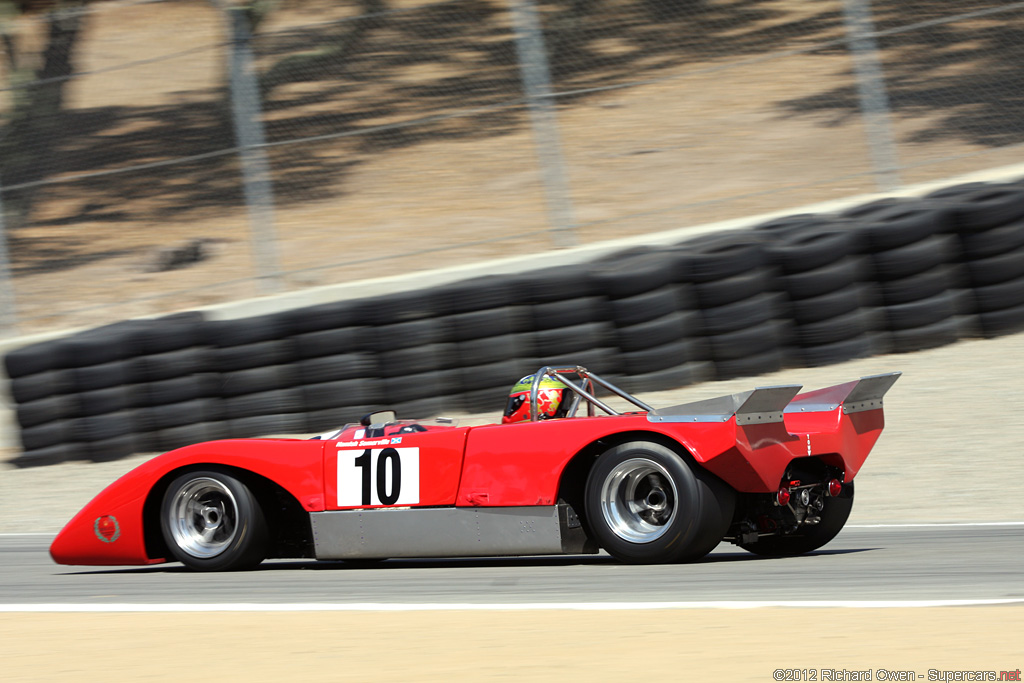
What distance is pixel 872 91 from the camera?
37.2 feet

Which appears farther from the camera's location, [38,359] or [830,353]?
[38,359]

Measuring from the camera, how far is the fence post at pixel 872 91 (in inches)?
443

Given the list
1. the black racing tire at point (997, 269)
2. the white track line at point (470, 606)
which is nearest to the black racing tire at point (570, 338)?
the black racing tire at point (997, 269)

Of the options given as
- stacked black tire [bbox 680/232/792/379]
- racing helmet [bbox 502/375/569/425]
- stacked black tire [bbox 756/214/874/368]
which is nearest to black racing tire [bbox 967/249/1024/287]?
stacked black tire [bbox 756/214/874/368]

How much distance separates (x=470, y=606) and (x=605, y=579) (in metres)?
0.75

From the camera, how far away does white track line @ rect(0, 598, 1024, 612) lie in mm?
4664

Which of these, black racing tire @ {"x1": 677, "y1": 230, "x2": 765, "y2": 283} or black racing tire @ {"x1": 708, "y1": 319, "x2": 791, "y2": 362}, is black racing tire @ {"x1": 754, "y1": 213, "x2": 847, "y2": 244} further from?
black racing tire @ {"x1": 708, "y1": 319, "x2": 791, "y2": 362}

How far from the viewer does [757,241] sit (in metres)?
10.3

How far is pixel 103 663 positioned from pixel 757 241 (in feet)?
23.1

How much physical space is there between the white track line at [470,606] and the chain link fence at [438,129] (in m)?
6.21

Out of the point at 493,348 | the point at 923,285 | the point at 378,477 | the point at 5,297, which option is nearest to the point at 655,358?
the point at 493,348

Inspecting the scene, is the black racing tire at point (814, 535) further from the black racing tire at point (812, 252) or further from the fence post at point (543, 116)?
the fence post at point (543, 116)

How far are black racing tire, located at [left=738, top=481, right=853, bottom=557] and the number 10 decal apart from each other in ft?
5.33

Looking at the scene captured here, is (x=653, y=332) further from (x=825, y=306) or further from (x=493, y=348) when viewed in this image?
(x=825, y=306)
